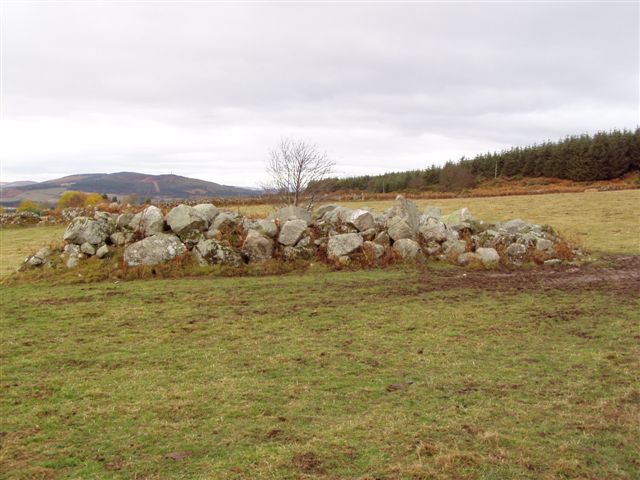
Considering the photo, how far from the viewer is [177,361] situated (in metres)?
6.64

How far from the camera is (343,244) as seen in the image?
573 inches

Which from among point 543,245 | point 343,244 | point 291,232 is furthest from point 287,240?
point 543,245

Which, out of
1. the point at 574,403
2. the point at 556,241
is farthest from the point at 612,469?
the point at 556,241

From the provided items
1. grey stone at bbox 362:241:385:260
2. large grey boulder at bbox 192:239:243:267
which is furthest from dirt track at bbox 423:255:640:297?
large grey boulder at bbox 192:239:243:267

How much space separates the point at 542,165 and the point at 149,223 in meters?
63.9

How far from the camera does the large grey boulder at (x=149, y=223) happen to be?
47.3 ft

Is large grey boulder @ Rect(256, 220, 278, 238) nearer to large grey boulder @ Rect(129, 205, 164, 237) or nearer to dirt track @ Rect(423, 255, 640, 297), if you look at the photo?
large grey boulder @ Rect(129, 205, 164, 237)

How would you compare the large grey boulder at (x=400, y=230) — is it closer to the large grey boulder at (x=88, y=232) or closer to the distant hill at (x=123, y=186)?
the large grey boulder at (x=88, y=232)

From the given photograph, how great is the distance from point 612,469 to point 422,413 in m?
1.66

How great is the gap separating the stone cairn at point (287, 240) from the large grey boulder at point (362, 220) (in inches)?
1.3

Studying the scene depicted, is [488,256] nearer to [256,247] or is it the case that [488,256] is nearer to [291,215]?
[291,215]

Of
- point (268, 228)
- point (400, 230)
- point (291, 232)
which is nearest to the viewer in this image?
point (291, 232)

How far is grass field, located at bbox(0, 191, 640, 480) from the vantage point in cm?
402

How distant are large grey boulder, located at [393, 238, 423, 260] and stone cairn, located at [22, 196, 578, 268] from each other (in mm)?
30
